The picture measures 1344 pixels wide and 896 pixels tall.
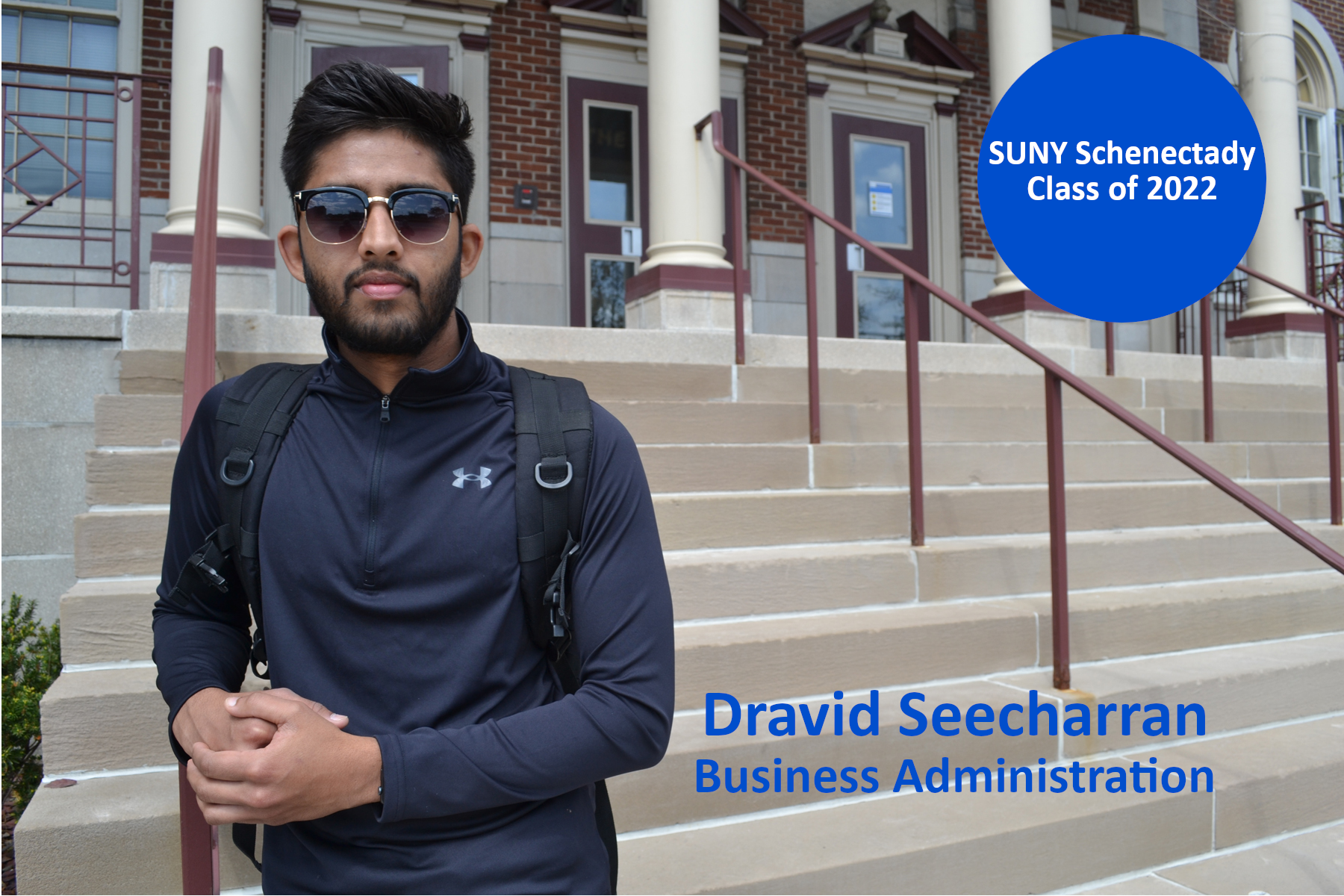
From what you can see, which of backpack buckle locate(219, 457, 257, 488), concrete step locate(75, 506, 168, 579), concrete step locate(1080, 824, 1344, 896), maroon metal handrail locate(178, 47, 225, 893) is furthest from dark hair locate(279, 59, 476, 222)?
concrete step locate(1080, 824, 1344, 896)

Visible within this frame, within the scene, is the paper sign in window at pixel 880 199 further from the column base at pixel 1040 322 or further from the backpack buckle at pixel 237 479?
the backpack buckle at pixel 237 479

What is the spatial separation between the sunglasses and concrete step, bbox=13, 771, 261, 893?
1.51 m

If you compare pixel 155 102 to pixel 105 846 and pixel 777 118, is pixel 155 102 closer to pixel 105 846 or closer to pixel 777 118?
pixel 777 118

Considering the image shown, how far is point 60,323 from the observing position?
4281mm

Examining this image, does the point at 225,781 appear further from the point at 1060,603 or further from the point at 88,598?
the point at 1060,603

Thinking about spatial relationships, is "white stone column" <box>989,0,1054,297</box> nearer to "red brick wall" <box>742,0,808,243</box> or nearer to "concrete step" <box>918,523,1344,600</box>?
"red brick wall" <box>742,0,808,243</box>

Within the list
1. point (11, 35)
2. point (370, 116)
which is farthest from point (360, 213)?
point (11, 35)

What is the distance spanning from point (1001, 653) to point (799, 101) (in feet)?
21.1

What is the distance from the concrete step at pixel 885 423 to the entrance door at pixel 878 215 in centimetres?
358

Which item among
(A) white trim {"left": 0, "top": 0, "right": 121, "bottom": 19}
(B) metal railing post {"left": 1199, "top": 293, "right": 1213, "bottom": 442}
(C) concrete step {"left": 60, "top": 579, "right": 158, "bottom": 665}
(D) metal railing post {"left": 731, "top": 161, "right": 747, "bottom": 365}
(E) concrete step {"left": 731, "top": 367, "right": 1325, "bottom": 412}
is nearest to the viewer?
(C) concrete step {"left": 60, "top": 579, "right": 158, "bottom": 665}

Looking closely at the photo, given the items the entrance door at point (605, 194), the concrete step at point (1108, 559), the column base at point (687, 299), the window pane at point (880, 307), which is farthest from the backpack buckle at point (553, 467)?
the window pane at point (880, 307)

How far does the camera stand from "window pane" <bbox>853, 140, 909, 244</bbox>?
892cm

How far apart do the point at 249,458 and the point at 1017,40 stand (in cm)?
692

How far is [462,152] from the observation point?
1.52 m
